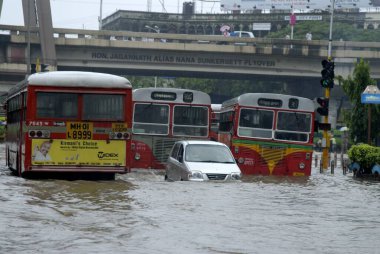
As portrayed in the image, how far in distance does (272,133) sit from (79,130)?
8969 millimetres

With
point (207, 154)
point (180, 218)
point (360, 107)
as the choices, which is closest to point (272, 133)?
point (207, 154)

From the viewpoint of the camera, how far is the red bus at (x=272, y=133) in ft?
95.5

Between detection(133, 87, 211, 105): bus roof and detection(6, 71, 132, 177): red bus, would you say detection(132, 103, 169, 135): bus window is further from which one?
detection(6, 71, 132, 177): red bus

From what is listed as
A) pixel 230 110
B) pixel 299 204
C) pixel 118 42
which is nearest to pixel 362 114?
pixel 230 110

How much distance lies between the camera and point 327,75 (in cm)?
3569

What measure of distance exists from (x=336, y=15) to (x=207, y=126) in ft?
429

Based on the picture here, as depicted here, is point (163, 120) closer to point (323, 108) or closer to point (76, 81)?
point (323, 108)

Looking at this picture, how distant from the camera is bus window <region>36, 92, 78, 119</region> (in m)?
21.8

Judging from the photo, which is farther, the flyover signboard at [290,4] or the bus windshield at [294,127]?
the flyover signboard at [290,4]

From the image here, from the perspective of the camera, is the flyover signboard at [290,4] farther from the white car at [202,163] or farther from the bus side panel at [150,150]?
the white car at [202,163]

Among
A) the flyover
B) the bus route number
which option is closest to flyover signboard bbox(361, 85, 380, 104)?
the bus route number

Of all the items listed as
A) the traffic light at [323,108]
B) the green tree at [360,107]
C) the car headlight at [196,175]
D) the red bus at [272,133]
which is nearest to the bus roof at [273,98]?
the red bus at [272,133]

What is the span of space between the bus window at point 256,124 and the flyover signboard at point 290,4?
4389 inches

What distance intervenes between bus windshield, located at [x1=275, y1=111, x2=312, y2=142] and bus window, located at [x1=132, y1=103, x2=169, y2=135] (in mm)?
3691
